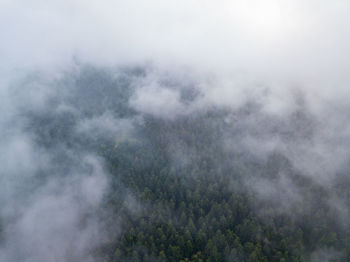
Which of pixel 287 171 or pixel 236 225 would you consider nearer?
pixel 236 225

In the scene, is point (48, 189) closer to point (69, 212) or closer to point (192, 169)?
point (69, 212)

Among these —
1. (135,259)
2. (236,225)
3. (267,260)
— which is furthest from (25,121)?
(267,260)

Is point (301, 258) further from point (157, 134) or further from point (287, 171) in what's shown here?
point (157, 134)

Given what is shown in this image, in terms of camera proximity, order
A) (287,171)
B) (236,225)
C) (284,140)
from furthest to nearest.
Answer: (284,140) < (287,171) < (236,225)

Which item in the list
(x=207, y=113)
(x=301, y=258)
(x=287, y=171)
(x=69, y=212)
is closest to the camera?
(x=301, y=258)

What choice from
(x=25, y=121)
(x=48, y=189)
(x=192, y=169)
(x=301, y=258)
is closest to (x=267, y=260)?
(x=301, y=258)

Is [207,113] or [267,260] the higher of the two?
[207,113]

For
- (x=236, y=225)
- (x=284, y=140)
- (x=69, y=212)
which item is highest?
(x=284, y=140)

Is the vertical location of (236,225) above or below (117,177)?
below

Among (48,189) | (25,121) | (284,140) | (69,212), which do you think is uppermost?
(25,121)
